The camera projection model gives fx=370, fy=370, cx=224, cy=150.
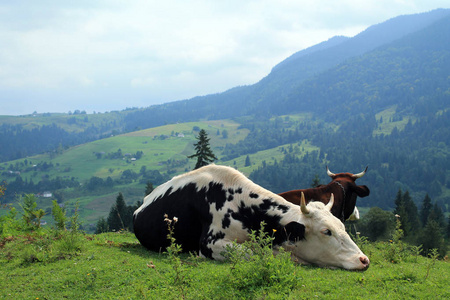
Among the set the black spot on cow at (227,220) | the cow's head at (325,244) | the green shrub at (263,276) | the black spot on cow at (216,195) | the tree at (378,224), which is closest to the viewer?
the green shrub at (263,276)

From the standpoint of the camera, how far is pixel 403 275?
25.0 ft

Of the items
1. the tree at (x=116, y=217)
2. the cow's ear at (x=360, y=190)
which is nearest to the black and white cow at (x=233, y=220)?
the cow's ear at (x=360, y=190)

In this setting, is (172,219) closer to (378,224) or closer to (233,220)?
(233,220)

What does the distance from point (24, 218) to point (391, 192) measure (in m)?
189

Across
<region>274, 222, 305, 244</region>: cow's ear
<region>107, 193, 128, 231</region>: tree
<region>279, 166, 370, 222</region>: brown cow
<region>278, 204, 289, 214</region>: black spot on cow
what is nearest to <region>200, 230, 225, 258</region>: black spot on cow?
<region>274, 222, 305, 244</region>: cow's ear

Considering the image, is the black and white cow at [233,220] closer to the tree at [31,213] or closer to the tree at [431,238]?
the tree at [31,213]

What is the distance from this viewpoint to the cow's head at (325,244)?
838cm

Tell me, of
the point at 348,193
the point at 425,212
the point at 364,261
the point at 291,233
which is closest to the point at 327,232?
the point at 291,233

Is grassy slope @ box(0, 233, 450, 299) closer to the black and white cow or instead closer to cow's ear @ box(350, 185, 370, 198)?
the black and white cow

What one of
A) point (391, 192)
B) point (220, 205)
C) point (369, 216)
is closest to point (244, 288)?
point (220, 205)

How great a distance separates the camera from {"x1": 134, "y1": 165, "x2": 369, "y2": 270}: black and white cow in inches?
343

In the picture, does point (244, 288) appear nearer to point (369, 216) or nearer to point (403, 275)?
point (403, 275)

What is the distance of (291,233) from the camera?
907 cm

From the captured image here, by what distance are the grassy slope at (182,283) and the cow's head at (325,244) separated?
1.16 ft
